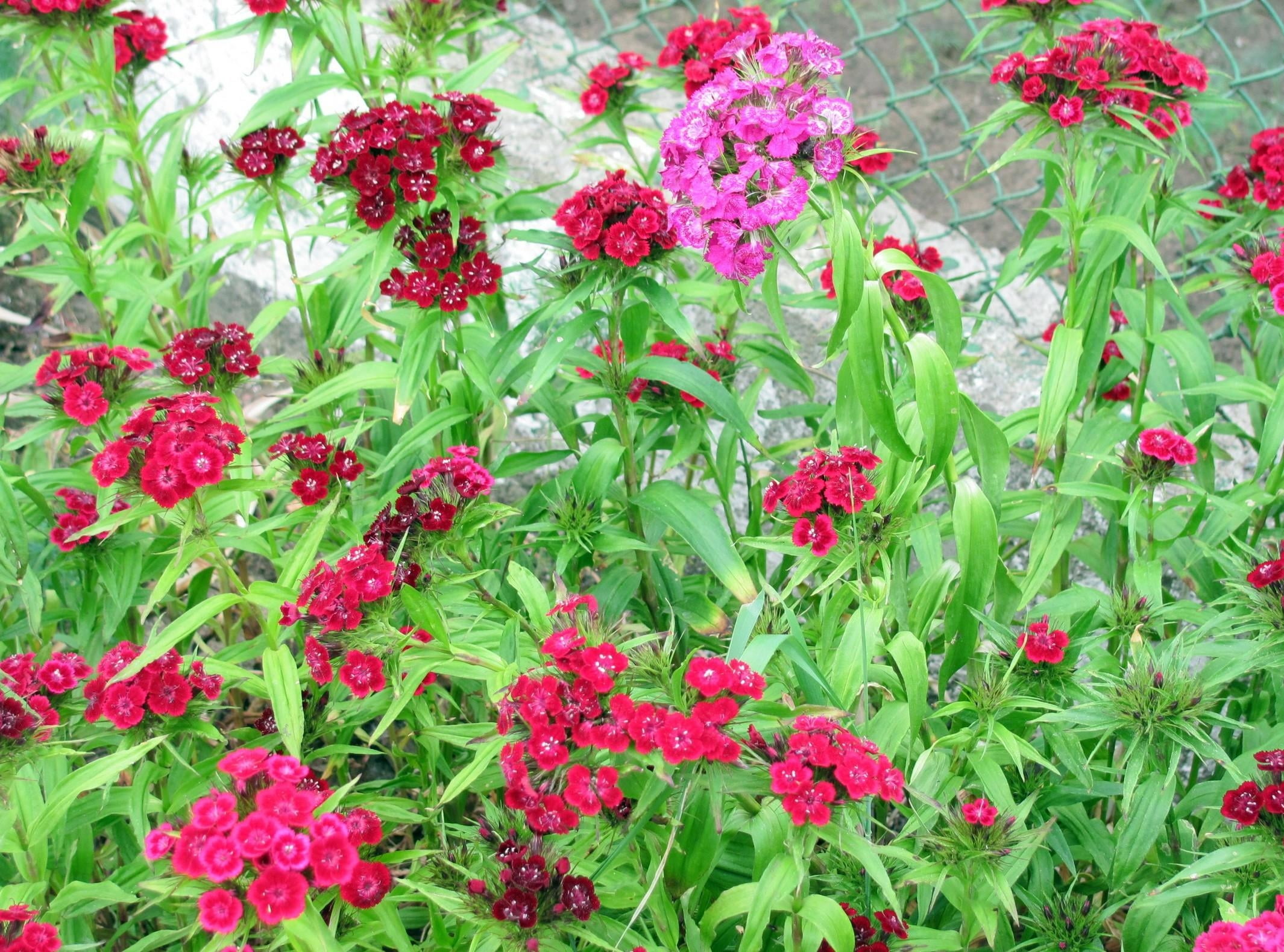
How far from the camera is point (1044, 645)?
202 centimetres

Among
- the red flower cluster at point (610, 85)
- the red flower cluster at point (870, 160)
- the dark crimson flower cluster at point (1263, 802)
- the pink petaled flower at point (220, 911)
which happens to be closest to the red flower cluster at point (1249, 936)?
the dark crimson flower cluster at point (1263, 802)

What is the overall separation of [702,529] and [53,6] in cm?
219

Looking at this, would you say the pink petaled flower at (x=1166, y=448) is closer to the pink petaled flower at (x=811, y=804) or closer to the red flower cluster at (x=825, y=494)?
the red flower cluster at (x=825, y=494)

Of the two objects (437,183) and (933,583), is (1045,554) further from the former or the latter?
(437,183)

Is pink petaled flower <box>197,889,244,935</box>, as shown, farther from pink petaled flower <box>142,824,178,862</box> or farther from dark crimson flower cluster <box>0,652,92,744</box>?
dark crimson flower cluster <box>0,652,92,744</box>

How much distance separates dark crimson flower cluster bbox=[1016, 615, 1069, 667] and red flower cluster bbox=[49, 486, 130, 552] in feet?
6.16

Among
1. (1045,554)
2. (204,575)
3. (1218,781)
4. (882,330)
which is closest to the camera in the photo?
(882,330)

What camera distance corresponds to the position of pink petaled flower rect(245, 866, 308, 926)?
1557 millimetres

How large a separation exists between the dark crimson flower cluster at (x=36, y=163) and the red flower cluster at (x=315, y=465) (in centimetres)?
112

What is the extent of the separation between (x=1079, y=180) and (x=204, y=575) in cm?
224

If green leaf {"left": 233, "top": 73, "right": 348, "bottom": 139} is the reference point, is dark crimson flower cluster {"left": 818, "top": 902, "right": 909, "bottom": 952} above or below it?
below

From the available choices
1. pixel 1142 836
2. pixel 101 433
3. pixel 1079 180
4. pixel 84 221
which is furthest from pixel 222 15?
pixel 1142 836

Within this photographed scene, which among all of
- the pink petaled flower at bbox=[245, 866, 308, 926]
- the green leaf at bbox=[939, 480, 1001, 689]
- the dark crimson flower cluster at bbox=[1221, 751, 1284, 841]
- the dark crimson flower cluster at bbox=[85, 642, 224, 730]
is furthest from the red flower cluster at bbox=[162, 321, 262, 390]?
the dark crimson flower cluster at bbox=[1221, 751, 1284, 841]

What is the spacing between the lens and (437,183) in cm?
252
